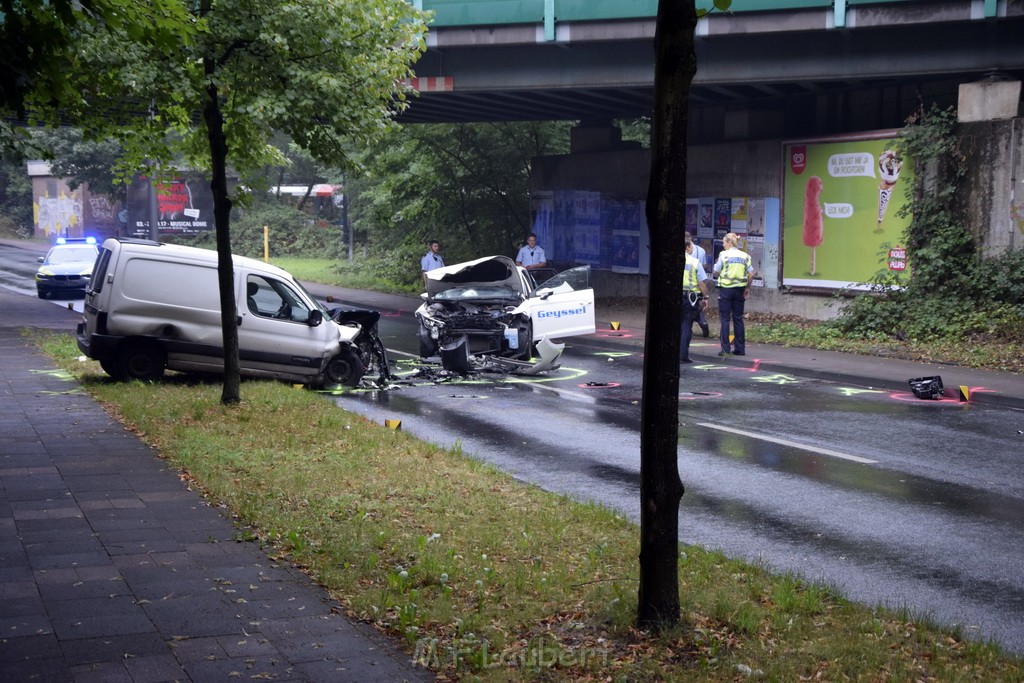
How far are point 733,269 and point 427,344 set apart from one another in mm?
5225

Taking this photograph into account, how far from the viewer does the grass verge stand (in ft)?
16.0

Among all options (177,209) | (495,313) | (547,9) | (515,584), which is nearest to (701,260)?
(495,313)

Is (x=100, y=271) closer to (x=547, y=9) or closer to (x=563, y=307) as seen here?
(x=563, y=307)

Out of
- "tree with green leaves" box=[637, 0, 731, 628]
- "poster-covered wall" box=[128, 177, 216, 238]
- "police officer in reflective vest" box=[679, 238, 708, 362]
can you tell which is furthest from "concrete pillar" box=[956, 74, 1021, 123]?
"poster-covered wall" box=[128, 177, 216, 238]

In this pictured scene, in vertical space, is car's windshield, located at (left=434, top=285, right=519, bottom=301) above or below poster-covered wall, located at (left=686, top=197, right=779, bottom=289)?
below

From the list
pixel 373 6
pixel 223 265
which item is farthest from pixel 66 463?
pixel 373 6

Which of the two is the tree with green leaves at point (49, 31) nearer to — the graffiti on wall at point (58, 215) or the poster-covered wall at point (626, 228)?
the poster-covered wall at point (626, 228)

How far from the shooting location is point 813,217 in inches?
871

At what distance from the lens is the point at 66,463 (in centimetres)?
902

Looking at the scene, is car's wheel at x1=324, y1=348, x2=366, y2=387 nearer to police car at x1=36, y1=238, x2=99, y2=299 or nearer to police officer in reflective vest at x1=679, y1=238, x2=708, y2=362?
police officer in reflective vest at x1=679, y1=238, x2=708, y2=362

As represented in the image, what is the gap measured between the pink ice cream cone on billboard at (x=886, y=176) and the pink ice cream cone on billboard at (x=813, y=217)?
1.50 m

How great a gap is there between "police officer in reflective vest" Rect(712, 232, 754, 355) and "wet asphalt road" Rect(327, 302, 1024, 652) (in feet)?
4.71

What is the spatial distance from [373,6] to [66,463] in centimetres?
613

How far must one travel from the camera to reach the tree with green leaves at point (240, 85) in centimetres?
1101
